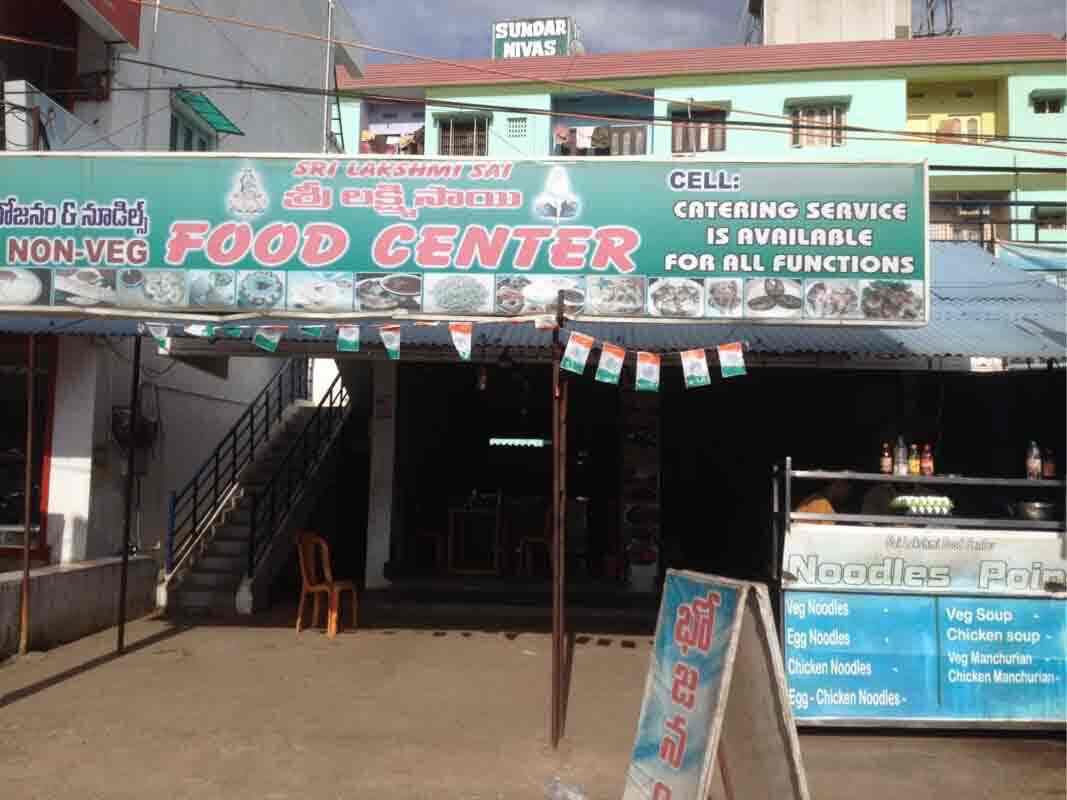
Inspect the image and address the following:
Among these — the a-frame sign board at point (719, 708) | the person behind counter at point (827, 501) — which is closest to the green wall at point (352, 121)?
the person behind counter at point (827, 501)

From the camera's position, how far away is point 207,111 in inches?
535

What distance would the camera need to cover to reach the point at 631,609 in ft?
38.9

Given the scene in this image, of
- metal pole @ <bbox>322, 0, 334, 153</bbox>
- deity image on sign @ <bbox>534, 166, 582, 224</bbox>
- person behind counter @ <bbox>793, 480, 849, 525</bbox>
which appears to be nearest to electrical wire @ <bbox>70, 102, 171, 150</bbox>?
deity image on sign @ <bbox>534, 166, 582, 224</bbox>

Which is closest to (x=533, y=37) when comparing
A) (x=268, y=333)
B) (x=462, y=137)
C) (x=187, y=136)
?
(x=462, y=137)

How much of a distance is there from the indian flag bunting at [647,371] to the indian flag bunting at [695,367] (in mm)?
227

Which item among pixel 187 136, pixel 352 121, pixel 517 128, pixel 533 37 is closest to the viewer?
pixel 187 136

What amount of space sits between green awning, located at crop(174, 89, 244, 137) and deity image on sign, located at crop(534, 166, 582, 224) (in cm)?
777

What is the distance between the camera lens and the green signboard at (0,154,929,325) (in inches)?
293

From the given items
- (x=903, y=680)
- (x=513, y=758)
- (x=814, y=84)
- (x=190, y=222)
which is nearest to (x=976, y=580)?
(x=903, y=680)

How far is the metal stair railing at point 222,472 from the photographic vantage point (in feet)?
38.2

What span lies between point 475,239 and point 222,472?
764cm

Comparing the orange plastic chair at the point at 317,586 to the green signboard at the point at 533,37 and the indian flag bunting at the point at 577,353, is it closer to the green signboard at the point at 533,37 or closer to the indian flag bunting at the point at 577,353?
the indian flag bunting at the point at 577,353

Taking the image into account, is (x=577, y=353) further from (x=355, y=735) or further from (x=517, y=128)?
(x=517, y=128)

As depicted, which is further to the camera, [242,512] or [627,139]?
[627,139]
